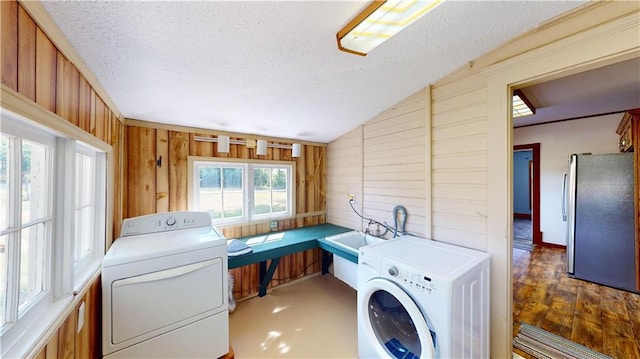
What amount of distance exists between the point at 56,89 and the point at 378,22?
1.50 m

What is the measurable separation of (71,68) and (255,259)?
1780mm

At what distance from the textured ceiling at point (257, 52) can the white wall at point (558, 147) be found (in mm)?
3547


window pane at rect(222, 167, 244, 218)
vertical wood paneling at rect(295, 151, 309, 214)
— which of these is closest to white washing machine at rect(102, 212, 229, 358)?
window pane at rect(222, 167, 244, 218)

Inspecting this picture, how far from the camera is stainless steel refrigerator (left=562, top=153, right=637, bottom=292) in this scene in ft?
8.47

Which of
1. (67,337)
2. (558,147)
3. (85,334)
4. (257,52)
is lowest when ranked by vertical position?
(85,334)

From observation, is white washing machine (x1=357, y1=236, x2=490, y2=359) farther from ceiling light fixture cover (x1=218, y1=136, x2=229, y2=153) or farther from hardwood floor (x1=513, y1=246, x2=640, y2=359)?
ceiling light fixture cover (x1=218, y1=136, x2=229, y2=153)

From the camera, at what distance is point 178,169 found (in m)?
2.30

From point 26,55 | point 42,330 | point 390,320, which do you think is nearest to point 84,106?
point 26,55

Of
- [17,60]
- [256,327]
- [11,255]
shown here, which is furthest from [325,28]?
[256,327]

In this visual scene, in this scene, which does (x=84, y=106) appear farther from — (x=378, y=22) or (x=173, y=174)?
(x=378, y=22)

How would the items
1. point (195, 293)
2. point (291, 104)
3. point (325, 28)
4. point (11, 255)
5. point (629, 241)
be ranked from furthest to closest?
point (629, 241), point (291, 104), point (195, 293), point (325, 28), point (11, 255)

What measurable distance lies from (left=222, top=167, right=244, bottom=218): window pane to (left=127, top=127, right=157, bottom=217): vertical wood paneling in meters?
0.68

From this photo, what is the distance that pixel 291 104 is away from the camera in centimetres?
207

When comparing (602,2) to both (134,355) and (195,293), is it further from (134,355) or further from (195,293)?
(134,355)
